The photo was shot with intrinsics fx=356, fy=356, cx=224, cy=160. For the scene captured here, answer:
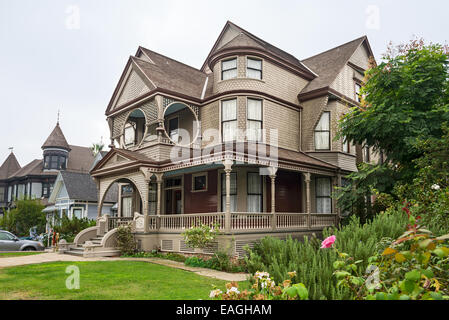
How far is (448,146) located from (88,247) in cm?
1456

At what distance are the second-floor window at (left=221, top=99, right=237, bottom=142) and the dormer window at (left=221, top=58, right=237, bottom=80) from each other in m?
1.44

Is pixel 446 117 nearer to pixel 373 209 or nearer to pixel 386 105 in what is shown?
pixel 386 105

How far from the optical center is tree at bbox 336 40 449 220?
47.2 feet

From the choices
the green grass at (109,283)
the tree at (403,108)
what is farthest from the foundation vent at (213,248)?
the tree at (403,108)

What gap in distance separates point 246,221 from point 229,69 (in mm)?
8464

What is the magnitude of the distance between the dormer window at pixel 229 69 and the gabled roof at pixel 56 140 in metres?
36.1

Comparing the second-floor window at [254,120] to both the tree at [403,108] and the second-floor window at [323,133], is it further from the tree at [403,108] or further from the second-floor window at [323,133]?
the tree at [403,108]

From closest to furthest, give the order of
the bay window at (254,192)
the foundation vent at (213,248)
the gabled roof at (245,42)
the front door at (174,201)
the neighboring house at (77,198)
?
the foundation vent at (213,248) → the bay window at (254,192) → the gabled roof at (245,42) → the front door at (174,201) → the neighboring house at (77,198)

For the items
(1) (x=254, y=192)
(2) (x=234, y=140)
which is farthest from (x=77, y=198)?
(1) (x=254, y=192)

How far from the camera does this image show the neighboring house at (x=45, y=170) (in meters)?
46.8

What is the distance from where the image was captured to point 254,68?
18.6 m

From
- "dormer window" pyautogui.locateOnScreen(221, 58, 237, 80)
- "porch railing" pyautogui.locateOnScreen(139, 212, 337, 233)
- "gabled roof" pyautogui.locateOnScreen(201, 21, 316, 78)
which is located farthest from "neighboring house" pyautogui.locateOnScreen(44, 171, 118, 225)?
"dormer window" pyautogui.locateOnScreen(221, 58, 237, 80)

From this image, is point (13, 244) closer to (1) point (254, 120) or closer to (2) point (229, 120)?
(2) point (229, 120)
